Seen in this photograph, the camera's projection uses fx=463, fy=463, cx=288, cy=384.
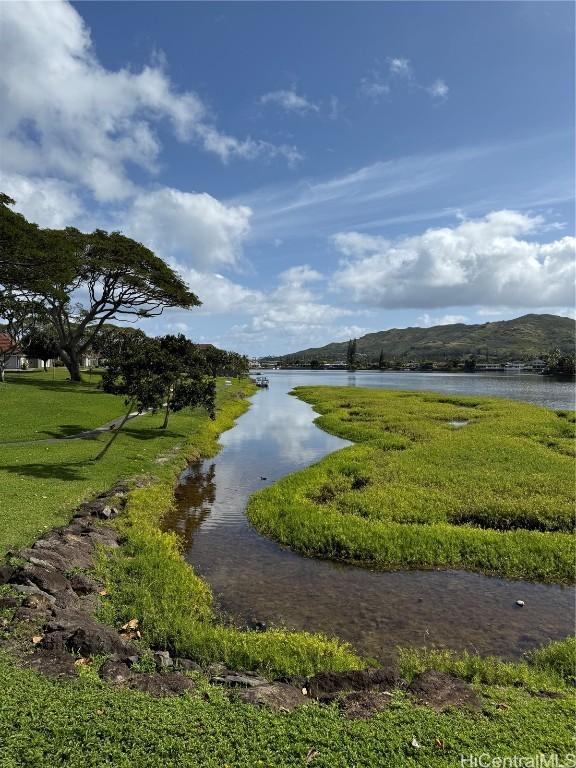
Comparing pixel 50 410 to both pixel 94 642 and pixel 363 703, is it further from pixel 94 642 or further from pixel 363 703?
pixel 363 703

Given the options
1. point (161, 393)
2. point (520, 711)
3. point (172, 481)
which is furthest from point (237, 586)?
point (161, 393)

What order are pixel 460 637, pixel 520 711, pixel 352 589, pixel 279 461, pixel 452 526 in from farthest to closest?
pixel 279 461 < pixel 452 526 < pixel 352 589 < pixel 460 637 < pixel 520 711

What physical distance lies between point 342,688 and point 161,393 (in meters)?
21.9

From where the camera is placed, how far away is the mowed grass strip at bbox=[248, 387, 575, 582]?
15.8m

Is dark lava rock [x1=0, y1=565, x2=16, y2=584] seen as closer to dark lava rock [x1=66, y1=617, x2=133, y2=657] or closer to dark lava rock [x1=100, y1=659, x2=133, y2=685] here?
dark lava rock [x1=66, y1=617, x2=133, y2=657]

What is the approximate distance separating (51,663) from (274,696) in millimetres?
3688

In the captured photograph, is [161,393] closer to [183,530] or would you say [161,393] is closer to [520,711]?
[183,530]

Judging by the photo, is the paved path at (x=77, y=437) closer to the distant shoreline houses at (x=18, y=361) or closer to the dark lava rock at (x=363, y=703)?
the dark lava rock at (x=363, y=703)

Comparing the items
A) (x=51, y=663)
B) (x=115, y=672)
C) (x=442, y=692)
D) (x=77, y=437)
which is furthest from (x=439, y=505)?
(x=77, y=437)

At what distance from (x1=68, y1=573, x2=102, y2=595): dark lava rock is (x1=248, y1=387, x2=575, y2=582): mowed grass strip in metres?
7.33

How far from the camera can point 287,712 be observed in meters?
7.01

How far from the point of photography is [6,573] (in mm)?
10281

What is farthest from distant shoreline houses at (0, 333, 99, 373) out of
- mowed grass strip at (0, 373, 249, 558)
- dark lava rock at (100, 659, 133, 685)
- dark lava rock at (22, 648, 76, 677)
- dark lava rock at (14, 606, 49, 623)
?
dark lava rock at (100, 659, 133, 685)

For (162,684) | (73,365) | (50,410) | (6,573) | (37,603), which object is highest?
(73,365)
